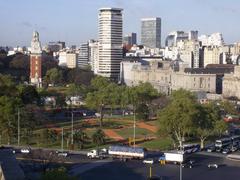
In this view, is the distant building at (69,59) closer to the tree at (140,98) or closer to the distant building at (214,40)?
the distant building at (214,40)

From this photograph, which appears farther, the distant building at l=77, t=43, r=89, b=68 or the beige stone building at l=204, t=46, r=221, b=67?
the distant building at l=77, t=43, r=89, b=68

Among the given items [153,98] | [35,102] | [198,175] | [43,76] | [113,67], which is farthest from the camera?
[113,67]

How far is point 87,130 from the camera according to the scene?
3841cm

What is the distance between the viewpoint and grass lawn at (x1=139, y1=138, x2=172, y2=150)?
3269 cm

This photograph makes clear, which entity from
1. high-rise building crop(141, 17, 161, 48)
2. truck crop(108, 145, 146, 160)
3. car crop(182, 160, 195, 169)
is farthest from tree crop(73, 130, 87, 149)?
high-rise building crop(141, 17, 161, 48)

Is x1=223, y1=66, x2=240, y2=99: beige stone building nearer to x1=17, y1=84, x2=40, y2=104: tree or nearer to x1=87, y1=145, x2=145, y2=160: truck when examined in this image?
x1=17, y1=84, x2=40, y2=104: tree

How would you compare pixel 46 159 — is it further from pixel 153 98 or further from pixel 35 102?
pixel 153 98

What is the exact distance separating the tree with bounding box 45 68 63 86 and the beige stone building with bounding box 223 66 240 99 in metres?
22.5

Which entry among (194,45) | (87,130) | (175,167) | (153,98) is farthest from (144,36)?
(175,167)

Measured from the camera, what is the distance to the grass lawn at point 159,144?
3269 cm

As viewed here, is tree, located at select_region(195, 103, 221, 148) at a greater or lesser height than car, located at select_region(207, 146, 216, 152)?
greater

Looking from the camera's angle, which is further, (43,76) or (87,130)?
(43,76)

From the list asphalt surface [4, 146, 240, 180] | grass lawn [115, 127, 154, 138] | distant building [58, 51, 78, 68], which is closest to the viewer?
asphalt surface [4, 146, 240, 180]

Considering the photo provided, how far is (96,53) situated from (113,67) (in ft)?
23.6
